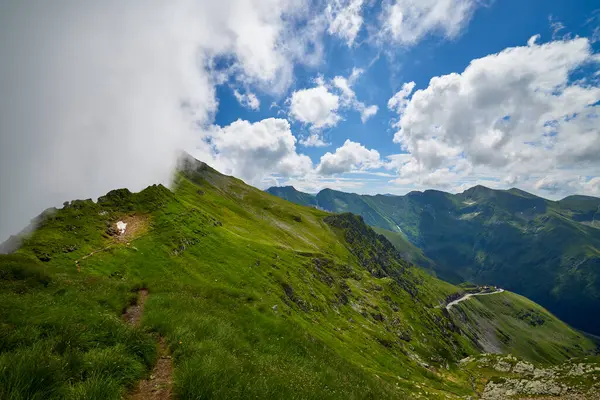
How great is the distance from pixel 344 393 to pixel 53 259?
47254 mm

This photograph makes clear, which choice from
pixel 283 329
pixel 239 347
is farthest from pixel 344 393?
pixel 283 329

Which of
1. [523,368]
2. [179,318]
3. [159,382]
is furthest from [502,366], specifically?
[159,382]

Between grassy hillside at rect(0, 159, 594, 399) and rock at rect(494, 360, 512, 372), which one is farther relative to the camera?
rock at rect(494, 360, 512, 372)

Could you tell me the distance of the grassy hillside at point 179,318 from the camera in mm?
10000

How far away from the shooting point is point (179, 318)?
18.9 meters

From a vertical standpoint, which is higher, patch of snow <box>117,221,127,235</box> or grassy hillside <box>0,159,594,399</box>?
patch of snow <box>117,221,127,235</box>

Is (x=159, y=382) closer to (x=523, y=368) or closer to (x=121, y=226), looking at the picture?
(x=121, y=226)

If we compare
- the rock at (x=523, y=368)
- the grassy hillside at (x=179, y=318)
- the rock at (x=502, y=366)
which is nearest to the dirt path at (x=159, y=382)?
the grassy hillside at (x=179, y=318)

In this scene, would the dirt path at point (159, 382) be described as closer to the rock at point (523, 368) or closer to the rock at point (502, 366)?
the rock at point (523, 368)

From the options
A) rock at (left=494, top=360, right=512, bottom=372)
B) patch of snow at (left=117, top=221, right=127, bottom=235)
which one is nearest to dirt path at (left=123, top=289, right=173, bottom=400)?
patch of snow at (left=117, top=221, right=127, bottom=235)

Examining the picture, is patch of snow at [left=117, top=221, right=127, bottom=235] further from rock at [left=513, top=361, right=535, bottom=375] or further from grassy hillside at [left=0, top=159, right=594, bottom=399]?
rock at [left=513, top=361, right=535, bottom=375]

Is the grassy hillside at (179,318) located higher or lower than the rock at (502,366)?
higher

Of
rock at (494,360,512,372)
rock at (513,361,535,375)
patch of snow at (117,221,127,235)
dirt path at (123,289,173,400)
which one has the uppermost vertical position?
patch of snow at (117,221,127,235)

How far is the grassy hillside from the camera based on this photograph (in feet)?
32.8
